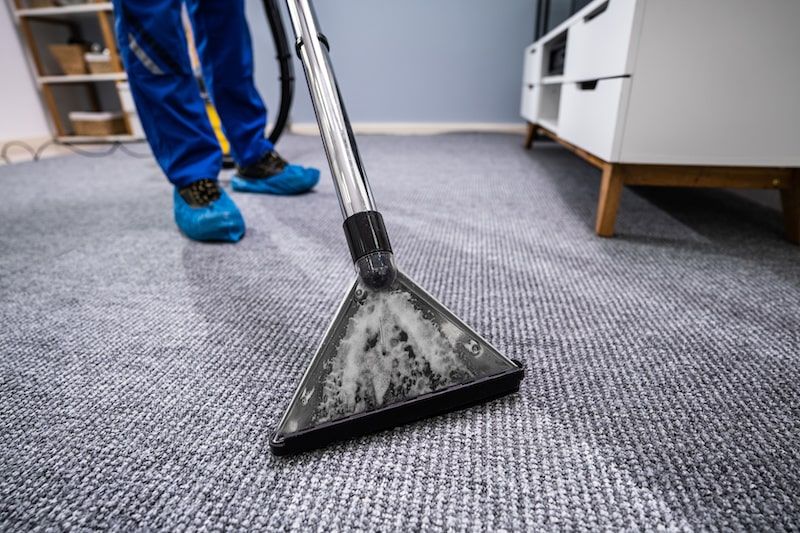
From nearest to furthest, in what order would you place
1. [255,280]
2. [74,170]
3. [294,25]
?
[294,25] → [255,280] → [74,170]

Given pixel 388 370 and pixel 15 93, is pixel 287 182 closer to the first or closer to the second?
pixel 388 370

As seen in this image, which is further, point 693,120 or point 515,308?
point 693,120

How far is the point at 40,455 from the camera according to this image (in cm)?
35

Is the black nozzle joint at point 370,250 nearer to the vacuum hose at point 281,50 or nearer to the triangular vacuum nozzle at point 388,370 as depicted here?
the triangular vacuum nozzle at point 388,370

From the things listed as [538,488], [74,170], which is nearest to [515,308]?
[538,488]

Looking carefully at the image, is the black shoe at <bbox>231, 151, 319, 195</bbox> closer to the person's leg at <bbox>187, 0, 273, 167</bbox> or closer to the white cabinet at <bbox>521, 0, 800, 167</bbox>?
the person's leg at <bbox>187, 0, 273, 167</bbox>

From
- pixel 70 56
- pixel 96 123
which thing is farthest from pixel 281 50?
pixel 70 56

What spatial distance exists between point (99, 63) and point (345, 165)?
272 cm

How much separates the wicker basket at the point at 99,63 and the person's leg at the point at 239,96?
1.76 m

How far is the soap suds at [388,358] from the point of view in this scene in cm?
35

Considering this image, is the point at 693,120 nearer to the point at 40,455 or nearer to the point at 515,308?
the point at 515,308

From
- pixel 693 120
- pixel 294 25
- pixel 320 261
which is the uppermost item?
pixel 294 25

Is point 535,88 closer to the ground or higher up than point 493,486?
higher up

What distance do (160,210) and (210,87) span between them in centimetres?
34
